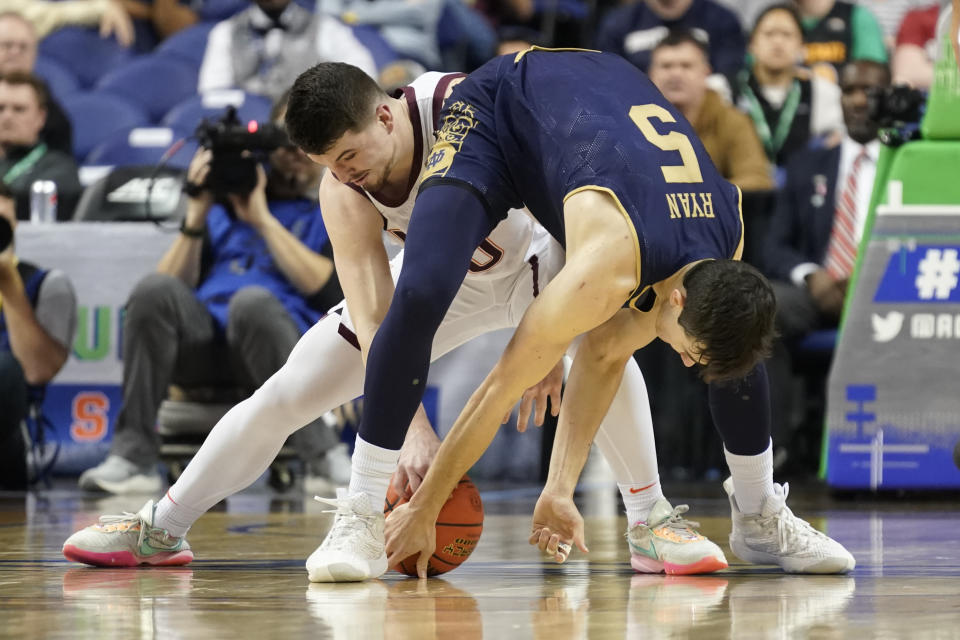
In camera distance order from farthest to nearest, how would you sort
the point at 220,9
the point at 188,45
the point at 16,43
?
1. the point at 220,9
2. the point at 188,45
3. the point at 16,43

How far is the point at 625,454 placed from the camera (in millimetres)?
3297

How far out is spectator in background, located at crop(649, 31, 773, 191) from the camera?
6.36 meters

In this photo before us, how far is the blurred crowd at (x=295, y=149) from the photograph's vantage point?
18.9 feet

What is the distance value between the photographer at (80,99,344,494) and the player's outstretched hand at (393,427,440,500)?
254 centimetres

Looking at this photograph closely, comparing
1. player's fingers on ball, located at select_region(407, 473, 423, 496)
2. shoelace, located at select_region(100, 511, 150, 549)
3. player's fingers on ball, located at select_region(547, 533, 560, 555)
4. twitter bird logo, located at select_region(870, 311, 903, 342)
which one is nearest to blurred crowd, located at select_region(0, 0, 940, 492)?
twitter bird logo, located at select_region(870, 311, 903, 342)

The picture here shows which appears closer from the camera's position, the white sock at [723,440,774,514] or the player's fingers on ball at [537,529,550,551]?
the player's fingers on ball at [537,529,550,551]

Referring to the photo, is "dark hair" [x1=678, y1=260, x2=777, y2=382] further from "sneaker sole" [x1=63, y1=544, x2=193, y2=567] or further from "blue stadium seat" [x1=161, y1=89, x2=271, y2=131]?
"blue stadium seat" [x1=161, y1=89, x2=271, y2=131]

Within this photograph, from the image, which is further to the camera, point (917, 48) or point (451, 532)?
point (917, 48)

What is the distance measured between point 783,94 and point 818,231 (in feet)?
3.46

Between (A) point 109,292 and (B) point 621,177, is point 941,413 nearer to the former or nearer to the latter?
(B) point 621,177

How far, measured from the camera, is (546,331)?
2664mm

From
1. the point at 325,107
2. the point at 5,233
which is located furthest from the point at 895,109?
the point at 5,233

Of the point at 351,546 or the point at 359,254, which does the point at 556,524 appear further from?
the point at 359,254

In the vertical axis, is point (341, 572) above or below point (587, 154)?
below
